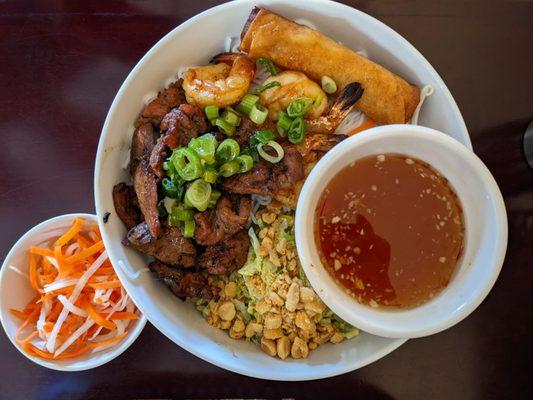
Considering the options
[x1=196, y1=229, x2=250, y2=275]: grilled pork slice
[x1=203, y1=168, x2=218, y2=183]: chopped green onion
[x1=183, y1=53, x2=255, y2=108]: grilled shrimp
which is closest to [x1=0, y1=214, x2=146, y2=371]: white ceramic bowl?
[x1=196, y1=229, x2=250, y2=275]: grilled pork slice

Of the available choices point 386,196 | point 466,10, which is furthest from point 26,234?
point 466,10

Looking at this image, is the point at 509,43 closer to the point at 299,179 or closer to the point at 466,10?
the point at 466,10

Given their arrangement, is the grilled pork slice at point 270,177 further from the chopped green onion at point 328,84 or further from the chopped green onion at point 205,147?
the chopped green onion at point 328,84

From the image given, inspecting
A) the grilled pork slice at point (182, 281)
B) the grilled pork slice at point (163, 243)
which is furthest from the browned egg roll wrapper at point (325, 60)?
the grilled pork slice at point (182, 281)

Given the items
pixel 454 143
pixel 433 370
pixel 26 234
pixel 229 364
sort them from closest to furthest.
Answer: pixel 454 143, pixel 229 364, pixel 26 234, pixel 433 370

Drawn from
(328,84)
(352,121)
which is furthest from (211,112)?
(352,121)

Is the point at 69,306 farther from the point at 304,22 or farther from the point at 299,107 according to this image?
the point at 304,22

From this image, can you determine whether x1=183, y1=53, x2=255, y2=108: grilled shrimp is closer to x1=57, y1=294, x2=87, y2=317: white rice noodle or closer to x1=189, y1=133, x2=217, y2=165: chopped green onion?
x1=189, y1=133, x2=217, y2=165: chopped green onion
